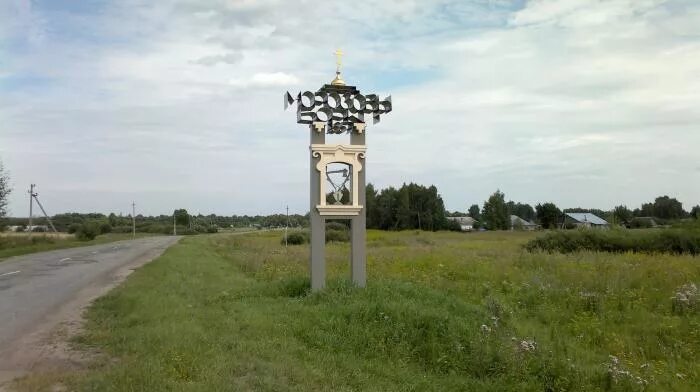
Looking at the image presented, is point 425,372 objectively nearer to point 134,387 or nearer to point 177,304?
point 134,387

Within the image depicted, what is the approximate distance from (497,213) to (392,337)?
278 ft

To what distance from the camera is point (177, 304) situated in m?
10.8

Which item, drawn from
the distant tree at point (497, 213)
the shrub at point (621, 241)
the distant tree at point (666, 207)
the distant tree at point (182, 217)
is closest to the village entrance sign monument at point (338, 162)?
the shrub at point (621, 241)

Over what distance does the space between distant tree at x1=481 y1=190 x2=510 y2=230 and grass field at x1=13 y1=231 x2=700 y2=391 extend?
7597 cm

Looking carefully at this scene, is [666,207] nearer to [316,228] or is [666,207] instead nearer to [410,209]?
[410,209]

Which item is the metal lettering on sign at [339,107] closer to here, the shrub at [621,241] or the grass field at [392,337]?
the grass field at [392,337]

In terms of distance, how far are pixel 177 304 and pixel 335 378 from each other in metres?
5.40

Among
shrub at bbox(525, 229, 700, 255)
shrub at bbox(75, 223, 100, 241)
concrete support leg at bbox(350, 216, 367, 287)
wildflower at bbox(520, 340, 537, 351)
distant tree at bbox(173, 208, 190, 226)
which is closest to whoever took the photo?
wildflower at bbox(520, 340, 537, 351)

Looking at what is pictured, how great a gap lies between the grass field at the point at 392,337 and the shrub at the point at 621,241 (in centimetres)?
1593

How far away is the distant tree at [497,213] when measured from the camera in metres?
89.7

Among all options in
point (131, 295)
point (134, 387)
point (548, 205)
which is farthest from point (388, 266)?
point (548, 205)

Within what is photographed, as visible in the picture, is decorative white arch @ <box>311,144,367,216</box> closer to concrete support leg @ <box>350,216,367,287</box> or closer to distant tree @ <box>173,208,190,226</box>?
concrete support leg @ <box>350,216,367,287</box>

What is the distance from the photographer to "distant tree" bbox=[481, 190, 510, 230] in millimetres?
89688

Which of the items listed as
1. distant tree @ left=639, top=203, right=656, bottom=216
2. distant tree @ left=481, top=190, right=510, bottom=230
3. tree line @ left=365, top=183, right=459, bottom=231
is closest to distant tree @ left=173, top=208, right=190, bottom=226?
tree line @ left=365, top=183, right=459, bottom=231
